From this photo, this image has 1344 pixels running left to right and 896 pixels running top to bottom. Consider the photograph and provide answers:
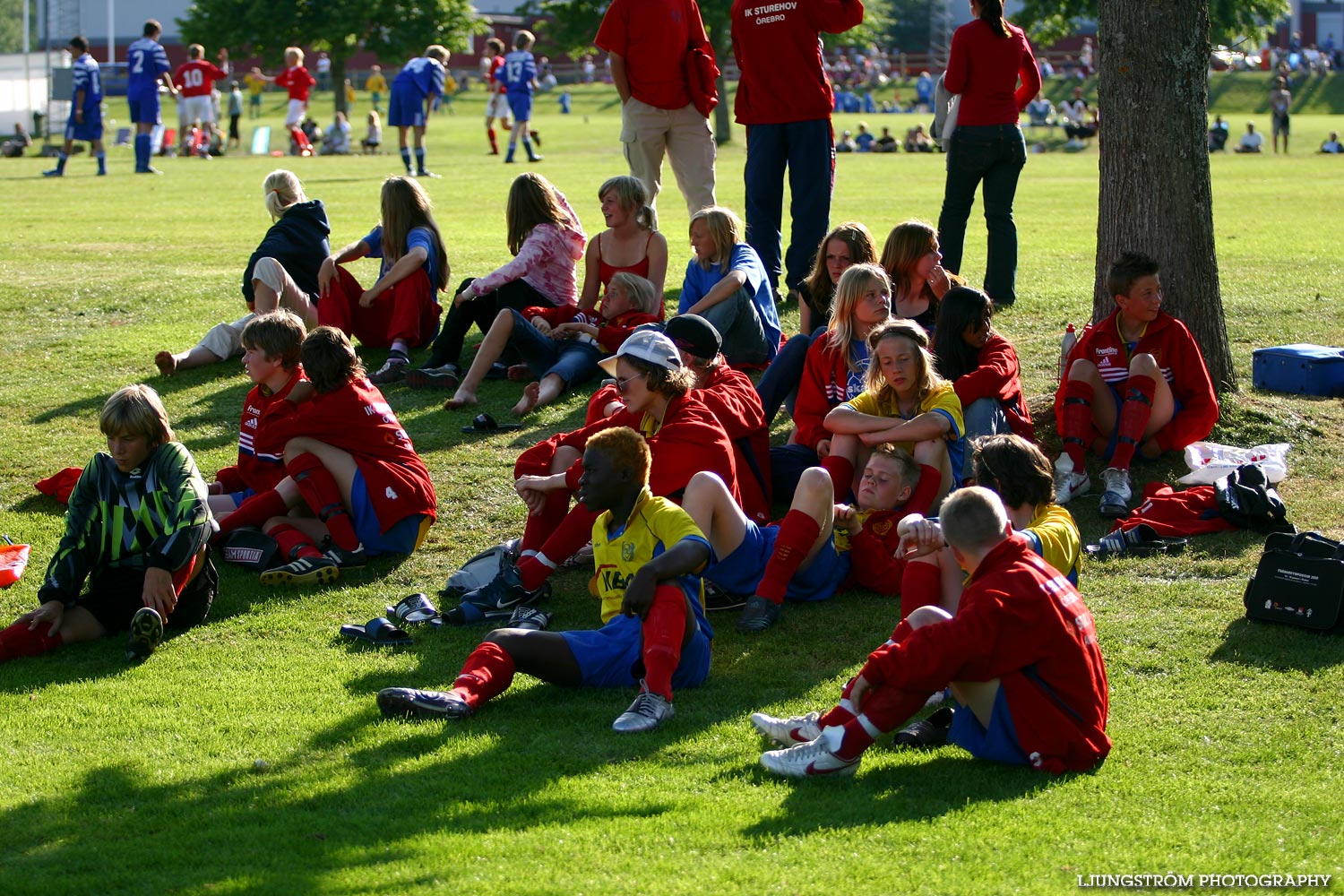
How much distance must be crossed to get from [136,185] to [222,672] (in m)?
20.6

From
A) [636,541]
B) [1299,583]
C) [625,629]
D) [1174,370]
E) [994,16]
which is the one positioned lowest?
[625,629]

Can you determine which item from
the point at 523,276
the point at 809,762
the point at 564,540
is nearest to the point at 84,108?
the point at 523,276

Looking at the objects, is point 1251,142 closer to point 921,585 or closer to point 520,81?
point 520,81

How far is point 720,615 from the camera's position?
6559 mm

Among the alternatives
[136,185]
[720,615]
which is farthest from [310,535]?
[136,185]

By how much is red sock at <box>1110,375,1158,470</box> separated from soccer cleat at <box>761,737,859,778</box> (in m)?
3.64

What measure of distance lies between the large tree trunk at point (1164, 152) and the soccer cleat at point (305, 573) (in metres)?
4.74

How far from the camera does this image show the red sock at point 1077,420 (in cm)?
796

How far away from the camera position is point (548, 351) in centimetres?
998

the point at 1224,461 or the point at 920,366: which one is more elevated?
the point at 920,366

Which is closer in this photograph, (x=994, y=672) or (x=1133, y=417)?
(x=994, y=672)

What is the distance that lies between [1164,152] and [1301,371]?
179 cm

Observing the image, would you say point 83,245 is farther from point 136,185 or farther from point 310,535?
point 310,535

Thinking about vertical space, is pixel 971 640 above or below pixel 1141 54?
below
